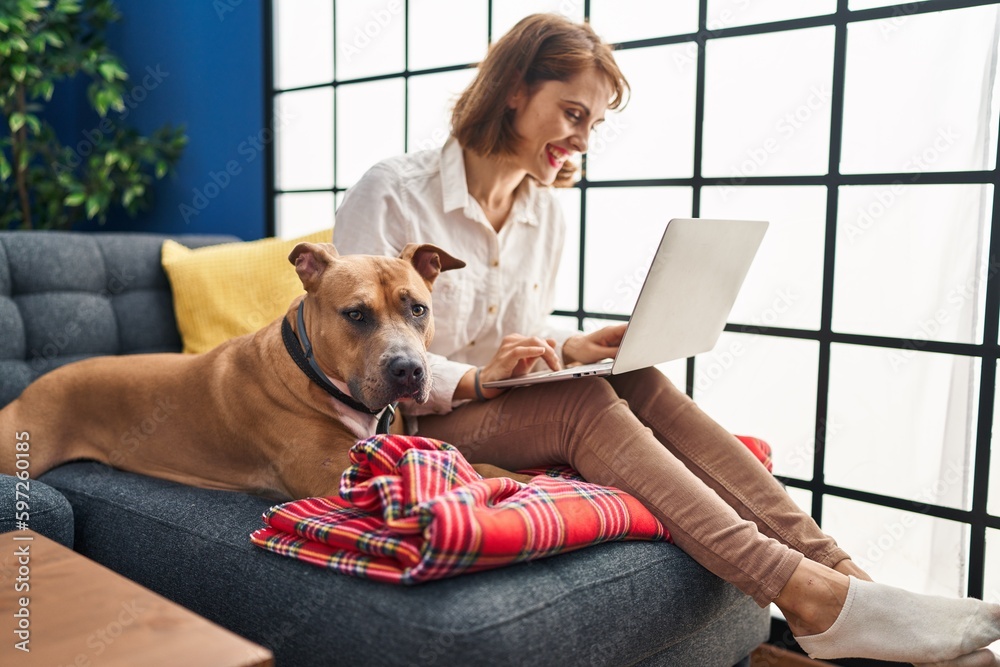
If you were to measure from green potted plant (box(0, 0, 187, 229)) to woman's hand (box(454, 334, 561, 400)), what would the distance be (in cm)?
223

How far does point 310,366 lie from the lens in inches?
66.6

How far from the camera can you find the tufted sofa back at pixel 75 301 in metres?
2.25

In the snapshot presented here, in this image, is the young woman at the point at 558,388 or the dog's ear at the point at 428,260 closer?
the young woman at the point at 558,388

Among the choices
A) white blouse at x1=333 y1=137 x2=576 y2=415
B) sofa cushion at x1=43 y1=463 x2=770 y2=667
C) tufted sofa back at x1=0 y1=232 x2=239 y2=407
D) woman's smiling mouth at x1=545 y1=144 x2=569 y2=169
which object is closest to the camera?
sofa cushion at x1=43 y1=463 x2=770 y2=667

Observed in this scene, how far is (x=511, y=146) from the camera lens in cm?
206

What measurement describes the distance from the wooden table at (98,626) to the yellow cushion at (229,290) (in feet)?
4.39

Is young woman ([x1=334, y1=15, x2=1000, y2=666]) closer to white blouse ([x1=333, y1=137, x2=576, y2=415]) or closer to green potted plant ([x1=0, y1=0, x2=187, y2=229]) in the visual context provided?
white blouse ([x1=333, y1=137, x2=576, y2=415])

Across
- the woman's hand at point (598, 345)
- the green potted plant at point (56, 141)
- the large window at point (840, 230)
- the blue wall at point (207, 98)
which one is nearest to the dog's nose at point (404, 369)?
the woman's hand at point (598, 345)

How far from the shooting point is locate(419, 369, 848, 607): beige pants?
1.47 meters

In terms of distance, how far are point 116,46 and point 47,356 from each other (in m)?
2.03

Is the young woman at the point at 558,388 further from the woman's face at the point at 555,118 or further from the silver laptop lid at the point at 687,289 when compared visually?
the silver laptop lid at the point at 687,289

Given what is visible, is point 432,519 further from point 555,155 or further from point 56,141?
point 56,141

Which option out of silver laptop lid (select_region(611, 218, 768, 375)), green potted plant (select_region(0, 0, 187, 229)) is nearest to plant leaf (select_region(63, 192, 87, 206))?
green potted plant (select_region(0, 0, 187, 229))

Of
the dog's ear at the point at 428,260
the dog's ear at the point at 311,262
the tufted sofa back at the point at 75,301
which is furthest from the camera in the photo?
the tufted sofa back at the point at 75,301
